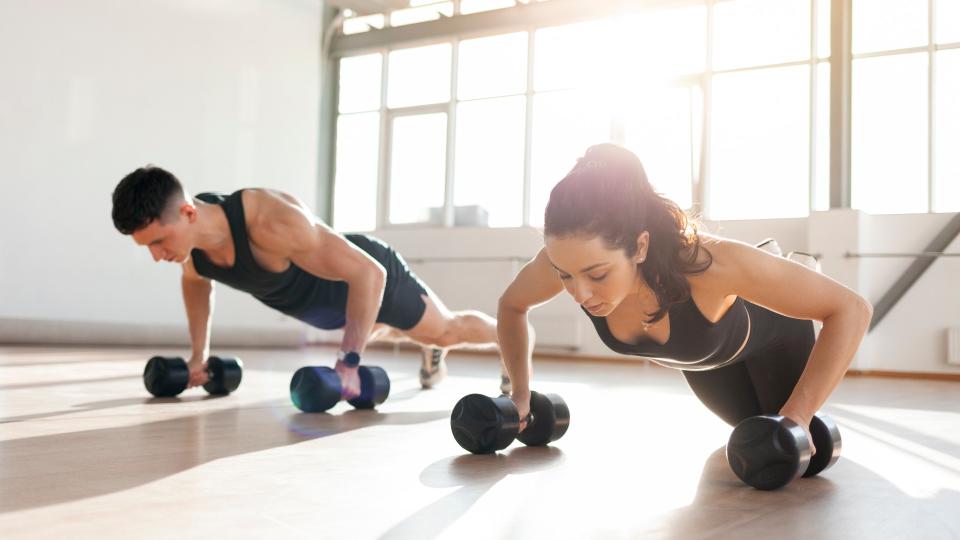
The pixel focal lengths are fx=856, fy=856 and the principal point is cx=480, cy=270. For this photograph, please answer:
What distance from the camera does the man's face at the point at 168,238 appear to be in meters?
2.44

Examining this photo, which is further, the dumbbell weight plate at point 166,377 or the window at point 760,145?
the window at point 760,145

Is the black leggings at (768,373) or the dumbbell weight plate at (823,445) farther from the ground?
the black leggings at (768,373)

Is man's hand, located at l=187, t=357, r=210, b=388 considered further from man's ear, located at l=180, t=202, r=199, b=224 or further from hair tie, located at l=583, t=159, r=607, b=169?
hair tie, located at l=583, t=159, r=607, b=169

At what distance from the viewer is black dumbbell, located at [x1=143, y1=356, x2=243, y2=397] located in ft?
9.71

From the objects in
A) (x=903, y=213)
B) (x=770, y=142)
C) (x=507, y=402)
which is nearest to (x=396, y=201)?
(x=770, y=142)

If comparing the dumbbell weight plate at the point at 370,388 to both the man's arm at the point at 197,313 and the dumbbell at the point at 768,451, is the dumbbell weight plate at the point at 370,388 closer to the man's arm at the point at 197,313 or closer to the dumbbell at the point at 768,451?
the man's arm at the point at 197,313

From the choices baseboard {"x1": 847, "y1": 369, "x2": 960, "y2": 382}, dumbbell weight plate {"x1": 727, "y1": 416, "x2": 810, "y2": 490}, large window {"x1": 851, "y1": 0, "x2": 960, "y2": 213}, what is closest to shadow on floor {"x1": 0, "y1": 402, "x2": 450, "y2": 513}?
dumbbell weight plate {"x1": 727, "y1": 416, "x2": 810, "y2": 490}

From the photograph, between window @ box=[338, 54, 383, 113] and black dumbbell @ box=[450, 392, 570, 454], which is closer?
black dumbbell @ box=[450, 392, 570, 454]

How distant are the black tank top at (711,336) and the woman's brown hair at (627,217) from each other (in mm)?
99

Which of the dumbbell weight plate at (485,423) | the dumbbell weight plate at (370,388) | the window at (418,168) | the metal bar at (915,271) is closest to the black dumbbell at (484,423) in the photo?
the dumbbell weight plate at (485,423)

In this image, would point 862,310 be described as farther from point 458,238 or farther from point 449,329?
point 458,238

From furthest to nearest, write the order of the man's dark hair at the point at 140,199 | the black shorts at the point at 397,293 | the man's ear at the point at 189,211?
the black shorts at the point at 397,293
the man's ear at the point at 189,211
the man's dark hair at the point at 140,199

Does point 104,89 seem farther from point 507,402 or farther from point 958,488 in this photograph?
point 958,488

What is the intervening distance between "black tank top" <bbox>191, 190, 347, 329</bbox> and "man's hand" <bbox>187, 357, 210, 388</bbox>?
1.06 feet
